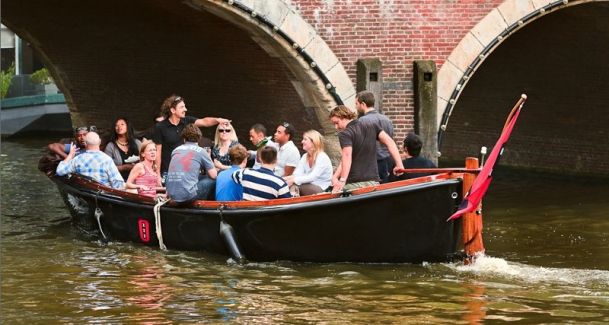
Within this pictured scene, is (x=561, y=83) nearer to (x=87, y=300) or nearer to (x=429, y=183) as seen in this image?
(x=429, y=183)

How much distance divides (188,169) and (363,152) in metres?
1.47

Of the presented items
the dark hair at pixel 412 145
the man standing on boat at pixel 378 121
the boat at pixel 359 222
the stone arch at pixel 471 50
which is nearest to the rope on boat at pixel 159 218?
the boat at pixel 359 222

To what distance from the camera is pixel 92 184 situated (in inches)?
502

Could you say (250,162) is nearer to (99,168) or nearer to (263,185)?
(99,168)

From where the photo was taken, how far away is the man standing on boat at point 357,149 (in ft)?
37.1

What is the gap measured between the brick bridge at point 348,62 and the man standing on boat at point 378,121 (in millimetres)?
2888

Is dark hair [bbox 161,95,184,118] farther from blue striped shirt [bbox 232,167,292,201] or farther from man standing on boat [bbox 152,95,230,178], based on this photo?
blue striped shirt [bbox 232,167,292,201]

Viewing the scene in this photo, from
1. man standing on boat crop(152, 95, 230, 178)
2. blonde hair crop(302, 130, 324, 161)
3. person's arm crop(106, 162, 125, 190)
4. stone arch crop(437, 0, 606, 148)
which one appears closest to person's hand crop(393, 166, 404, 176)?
blonde hair crop(302, 130, 324, 161)

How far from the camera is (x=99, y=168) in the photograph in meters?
12.8

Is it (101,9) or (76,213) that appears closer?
(76,213)

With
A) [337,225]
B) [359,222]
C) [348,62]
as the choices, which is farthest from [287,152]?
[348,62]

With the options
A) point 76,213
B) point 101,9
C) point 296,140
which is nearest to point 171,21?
point 101,9

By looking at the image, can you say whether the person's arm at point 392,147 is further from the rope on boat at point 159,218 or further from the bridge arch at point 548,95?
the bridge arch at point 548,95

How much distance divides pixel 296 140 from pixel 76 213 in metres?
3.76
